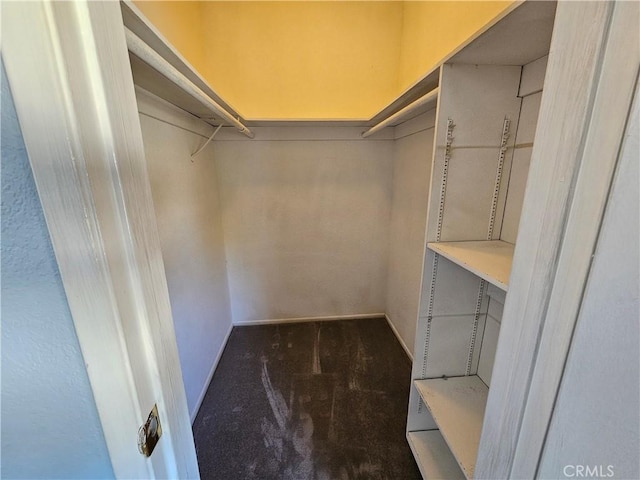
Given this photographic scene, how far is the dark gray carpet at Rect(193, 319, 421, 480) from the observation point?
143 centimetres

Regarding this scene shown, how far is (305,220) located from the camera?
2.57 meters

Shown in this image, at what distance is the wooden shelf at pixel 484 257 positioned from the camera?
82cm

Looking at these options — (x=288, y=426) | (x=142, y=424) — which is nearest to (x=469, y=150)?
(x=142, y=424)

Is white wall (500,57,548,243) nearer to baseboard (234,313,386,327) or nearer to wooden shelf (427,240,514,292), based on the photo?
wooden shelf (427,240,514,292)

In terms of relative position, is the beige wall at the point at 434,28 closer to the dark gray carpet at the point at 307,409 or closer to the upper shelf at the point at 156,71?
the upper shelf at the point at 156,71

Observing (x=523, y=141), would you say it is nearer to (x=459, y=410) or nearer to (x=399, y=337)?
(x=459, y=410)

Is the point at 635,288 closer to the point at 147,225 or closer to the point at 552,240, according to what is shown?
the point at 552,240

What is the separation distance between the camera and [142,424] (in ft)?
1.41

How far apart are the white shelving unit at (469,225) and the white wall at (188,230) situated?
4.53ft

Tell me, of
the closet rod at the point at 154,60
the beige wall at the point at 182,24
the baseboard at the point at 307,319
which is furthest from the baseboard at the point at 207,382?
the beige wall at the point at 182,24

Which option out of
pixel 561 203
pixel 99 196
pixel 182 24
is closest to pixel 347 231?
pixel 182 24

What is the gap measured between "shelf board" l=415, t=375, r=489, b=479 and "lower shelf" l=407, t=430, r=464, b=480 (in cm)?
28

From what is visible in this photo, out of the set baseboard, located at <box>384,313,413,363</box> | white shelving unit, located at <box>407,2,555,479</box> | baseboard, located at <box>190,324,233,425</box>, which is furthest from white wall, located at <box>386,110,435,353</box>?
baseboard, located at <box>190,324,233,425</box>

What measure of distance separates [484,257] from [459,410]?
760 millimetres
